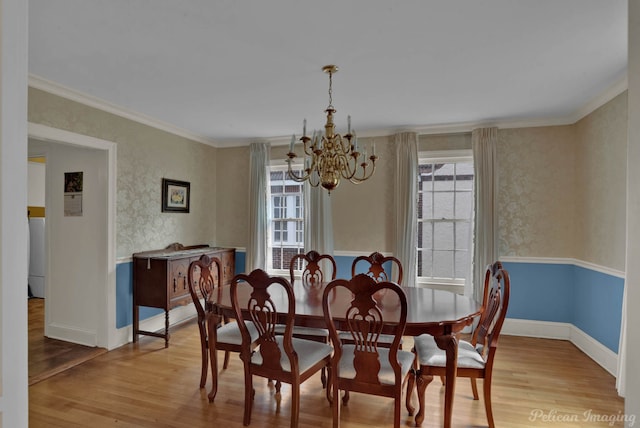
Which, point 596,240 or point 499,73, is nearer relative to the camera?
point 499,73

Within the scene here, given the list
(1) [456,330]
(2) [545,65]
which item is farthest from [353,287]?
(2) [545,65]

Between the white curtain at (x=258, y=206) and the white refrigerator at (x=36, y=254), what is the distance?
3920 mm

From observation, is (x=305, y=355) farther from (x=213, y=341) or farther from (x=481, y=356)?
(x=481, y=356)

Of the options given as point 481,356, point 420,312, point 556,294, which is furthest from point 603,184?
point 420,312

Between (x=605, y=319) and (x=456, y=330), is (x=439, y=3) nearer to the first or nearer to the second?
(x=456, y=330)

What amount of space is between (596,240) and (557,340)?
130 cm

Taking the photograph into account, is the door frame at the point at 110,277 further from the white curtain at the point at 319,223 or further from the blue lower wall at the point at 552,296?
the white curtain at the point at 319,223

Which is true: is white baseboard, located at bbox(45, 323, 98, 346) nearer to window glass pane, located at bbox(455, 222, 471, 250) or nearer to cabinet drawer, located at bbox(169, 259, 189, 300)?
cabinet drawer, located at bbox(169, 259, 189, 300)

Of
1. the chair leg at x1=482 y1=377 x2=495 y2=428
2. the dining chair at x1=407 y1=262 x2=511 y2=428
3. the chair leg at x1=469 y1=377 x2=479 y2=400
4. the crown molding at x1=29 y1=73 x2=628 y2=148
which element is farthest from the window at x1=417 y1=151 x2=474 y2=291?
the chair leg at x1=482 y1=377 x2=495 y2=428

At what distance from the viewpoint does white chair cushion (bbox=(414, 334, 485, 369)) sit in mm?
2422

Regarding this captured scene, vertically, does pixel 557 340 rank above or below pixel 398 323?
below

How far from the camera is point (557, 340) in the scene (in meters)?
4.25

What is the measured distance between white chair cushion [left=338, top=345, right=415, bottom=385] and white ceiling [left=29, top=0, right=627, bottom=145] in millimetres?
2068

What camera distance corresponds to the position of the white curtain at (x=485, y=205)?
4375 millimetres
